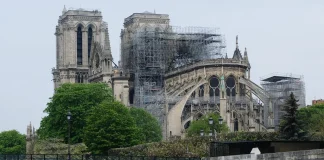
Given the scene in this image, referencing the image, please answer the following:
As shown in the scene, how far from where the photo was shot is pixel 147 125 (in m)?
111

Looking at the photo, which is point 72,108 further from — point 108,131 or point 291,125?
point 291,125

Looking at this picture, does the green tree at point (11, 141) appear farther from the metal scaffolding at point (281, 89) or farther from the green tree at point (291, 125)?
the green tree at point (291, 125)

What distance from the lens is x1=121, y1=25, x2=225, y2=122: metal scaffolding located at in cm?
13745

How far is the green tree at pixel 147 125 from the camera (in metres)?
110

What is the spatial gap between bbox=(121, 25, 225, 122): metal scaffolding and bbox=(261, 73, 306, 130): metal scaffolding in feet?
45.2

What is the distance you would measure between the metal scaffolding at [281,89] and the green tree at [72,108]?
25610mm

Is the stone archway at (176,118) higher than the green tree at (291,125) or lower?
higher

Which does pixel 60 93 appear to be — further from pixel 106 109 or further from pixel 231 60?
pixel 231 60

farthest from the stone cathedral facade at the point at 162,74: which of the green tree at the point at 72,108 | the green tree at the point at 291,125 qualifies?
the green tree at the point at 291,125

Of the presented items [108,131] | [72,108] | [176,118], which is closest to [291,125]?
[108,131]

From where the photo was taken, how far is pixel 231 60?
13125cm

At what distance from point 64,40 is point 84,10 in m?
6.82

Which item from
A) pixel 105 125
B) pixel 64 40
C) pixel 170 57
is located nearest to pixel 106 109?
pixel 105 125

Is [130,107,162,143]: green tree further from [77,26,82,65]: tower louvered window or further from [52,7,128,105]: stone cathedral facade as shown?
[77,26,82,65]: tower louvered window
